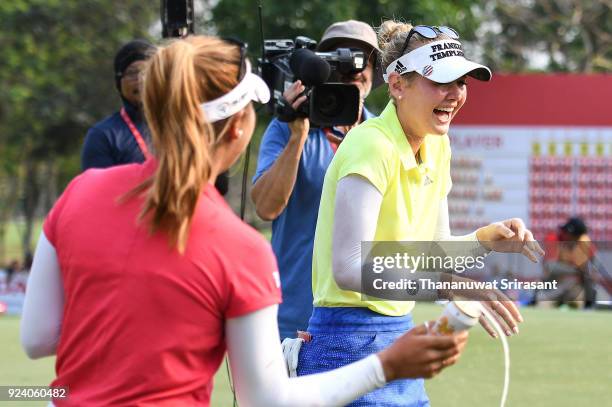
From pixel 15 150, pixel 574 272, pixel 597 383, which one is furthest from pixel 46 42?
pixel 574 272

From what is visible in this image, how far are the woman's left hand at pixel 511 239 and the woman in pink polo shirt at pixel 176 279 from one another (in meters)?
1.16

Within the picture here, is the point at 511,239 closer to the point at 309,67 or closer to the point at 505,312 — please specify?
the point at 505,312

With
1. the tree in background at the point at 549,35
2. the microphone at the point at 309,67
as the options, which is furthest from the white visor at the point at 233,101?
the tree in background at the point at 549,35

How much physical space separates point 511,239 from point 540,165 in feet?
55.6

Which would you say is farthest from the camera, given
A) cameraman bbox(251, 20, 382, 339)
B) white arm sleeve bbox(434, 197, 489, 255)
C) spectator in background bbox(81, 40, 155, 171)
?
spectator in background bbox(81, 40, 155, 171)

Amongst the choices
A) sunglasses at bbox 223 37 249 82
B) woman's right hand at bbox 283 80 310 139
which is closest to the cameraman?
woman's right hand at bbox 283 80 310 139

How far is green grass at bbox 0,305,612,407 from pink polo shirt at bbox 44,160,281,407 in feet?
15.7

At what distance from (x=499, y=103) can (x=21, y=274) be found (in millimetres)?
8555

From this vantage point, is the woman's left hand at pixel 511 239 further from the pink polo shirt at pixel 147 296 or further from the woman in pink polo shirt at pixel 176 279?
the pink polo shirt at pixel 147 296

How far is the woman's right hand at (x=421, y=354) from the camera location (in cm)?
278

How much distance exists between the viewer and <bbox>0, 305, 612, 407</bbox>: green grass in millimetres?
8289

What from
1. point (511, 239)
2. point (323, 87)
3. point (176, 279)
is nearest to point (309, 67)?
point (323, 87)

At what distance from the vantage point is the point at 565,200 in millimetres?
20734

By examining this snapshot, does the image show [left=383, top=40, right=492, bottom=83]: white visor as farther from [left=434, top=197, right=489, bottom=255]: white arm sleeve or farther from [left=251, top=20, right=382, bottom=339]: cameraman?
[left=251, top=20, right=382, bottom=339]: cameraman
